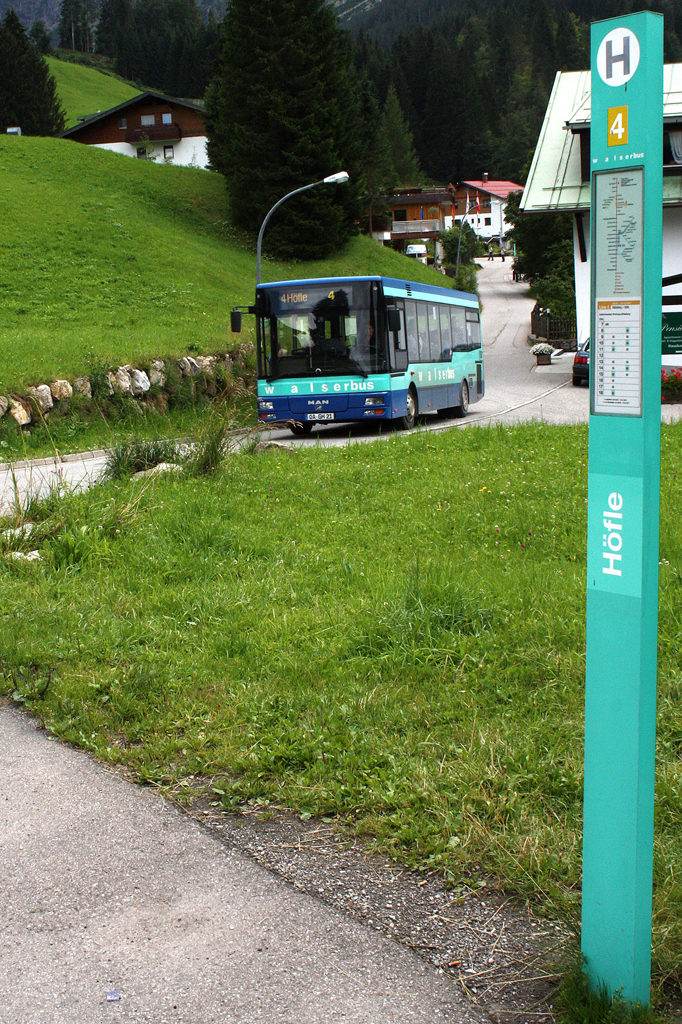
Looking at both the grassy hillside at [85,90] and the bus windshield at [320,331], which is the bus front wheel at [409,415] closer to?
the bus windshield at [320,331]

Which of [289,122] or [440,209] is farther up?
[440,209]

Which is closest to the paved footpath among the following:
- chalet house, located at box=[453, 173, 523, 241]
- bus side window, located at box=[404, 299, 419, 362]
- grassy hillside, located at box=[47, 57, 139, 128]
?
bus side window, located at box=[404, 299, 419, 362]

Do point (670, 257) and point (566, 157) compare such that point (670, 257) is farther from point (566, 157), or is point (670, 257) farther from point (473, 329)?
point (473, 329)

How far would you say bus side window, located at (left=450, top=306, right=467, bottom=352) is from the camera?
2488cm

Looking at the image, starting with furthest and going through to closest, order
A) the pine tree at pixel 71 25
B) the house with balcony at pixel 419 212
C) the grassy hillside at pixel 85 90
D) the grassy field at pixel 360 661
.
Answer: the pine tree at pixel 71 25 < the grassy hillside at pixel 85 90 < the house with balcony at pixel 419 212 < the grassy field at pixel 360 661

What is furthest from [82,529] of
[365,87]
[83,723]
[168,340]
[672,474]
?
[365,87]

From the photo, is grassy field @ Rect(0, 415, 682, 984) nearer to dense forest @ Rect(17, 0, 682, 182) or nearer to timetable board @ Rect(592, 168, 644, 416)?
timetable board @ Rect(592, 168, 644, 416)

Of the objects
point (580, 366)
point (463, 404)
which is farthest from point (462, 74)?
point (463, 404)

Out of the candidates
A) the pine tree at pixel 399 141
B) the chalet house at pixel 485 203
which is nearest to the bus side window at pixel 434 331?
the pine tree at pixel 399 141

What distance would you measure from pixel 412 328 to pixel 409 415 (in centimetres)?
184

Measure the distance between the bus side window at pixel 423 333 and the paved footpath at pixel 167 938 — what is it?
18452 millimetres

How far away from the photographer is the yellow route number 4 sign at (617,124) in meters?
2.31

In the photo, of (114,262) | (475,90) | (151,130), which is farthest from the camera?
(475,90)

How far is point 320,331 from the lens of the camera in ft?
63.8
